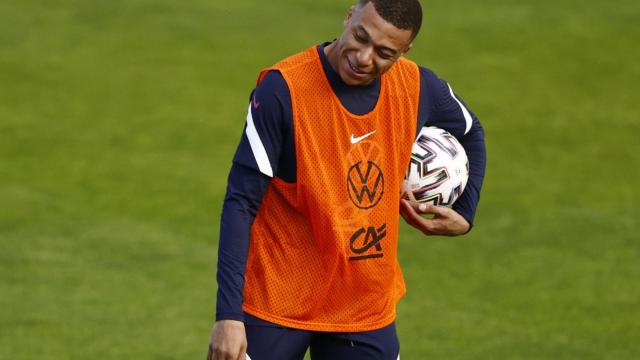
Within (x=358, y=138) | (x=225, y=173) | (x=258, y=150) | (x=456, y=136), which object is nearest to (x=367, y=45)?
(x=358, y=138)

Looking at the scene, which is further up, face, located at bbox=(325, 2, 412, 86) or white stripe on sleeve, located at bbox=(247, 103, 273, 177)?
face, located at bbox=(325, 2, 412, 86)

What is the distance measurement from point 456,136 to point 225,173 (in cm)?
536

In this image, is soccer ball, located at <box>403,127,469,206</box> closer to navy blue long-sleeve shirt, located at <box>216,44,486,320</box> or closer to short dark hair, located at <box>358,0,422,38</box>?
navy blue long-sleeve shirt, located at <box>216,44,486,320</box>

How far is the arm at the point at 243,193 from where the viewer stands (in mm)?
5070

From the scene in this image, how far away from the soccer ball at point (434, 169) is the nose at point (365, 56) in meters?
0.71

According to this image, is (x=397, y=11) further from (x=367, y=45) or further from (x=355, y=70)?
(x=355, y=70)

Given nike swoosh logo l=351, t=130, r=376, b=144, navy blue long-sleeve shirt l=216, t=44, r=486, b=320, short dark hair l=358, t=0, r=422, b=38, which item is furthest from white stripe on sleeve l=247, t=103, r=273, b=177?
short dark hair l=358, t=0, r=422, b=38

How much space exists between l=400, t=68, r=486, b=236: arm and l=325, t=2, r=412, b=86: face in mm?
395

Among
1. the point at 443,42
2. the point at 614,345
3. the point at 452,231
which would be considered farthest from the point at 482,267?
the point at 443,42

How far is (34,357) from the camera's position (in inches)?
324

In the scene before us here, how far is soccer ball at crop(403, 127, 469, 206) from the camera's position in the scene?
228 inches

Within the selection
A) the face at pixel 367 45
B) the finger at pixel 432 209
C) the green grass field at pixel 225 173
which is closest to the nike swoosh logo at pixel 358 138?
the face at pixel 367 45

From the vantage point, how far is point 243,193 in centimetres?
516

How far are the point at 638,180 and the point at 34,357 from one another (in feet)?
17.8
